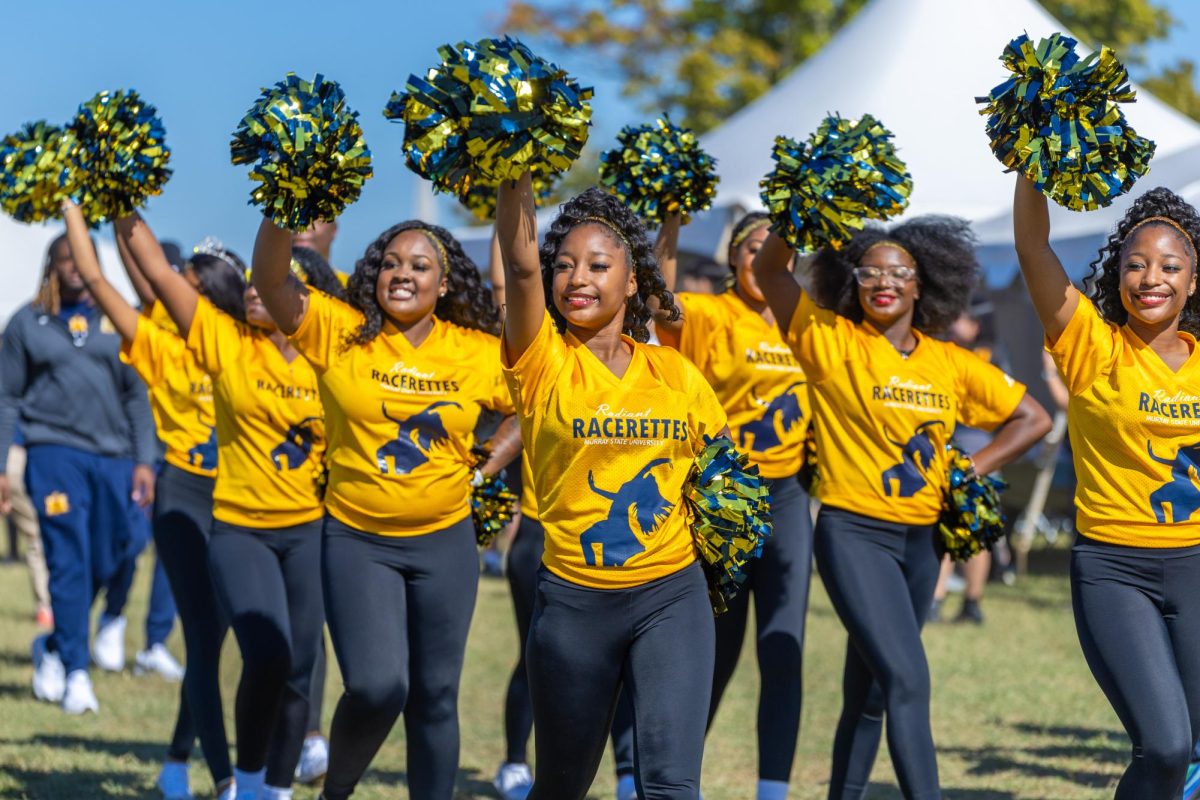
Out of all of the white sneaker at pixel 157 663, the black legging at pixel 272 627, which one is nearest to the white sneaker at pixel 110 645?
the white sneaker at pixel 157 663

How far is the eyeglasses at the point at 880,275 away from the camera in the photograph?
230 inches

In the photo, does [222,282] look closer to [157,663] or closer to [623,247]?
[623,247]

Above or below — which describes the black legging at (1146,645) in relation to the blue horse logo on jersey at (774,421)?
below

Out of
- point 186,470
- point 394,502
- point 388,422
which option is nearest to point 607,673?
point 394,502

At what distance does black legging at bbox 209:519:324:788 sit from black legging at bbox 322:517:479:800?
0.54 m

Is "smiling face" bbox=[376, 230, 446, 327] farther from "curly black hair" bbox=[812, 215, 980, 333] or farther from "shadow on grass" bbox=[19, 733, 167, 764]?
"shadow on grass" bbox=[19, 733, 167, 764]

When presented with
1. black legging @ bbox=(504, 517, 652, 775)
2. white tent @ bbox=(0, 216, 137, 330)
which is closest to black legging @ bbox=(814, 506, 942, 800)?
black legging @ bbox=(504, 517, 652, 775)

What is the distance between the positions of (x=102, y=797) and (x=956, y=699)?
15.5ft

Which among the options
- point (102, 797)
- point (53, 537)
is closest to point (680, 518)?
point (102, 797)

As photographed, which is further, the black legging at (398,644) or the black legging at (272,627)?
the black legging at (272,627)

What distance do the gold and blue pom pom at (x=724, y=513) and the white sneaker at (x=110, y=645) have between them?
20.6 feet

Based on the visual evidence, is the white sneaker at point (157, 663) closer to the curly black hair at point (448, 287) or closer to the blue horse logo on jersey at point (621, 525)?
the curly black hair at point (448, 287)

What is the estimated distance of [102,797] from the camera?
649cm

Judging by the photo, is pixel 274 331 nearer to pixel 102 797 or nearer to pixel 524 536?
pixel 524 536
